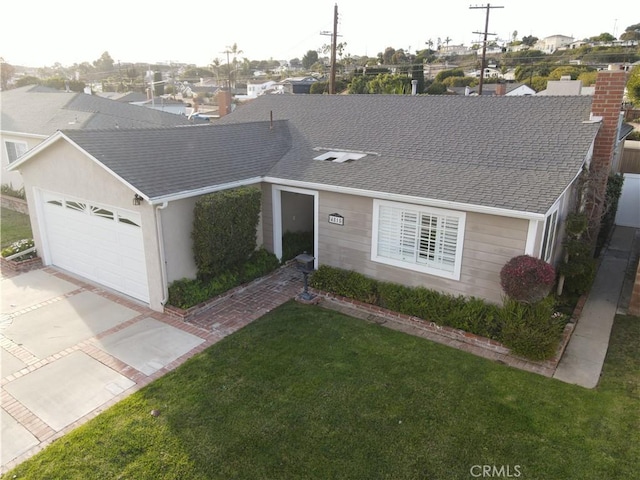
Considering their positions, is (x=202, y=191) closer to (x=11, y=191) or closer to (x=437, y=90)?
(x=11, y=191)

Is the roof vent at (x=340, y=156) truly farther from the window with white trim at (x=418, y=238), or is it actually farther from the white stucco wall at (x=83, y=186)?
the white stucco wall at (x=83, y=186)

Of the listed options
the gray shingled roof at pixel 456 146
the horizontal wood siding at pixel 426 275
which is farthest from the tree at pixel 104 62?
the horizontal wood siding at pixel 426 275

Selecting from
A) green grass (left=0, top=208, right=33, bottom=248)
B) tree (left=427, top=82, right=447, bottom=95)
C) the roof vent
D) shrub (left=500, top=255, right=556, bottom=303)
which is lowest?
green grass (left=0, top=208, right=33, bottom=248)

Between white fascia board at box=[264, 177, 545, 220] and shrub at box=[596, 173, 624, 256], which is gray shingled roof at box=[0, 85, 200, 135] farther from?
shrub at box=[596, 173, 624, 256]

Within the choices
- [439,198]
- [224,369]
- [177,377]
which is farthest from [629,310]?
[177,377]

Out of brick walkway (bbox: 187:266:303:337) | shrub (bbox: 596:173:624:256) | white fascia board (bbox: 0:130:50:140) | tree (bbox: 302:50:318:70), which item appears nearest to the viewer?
brick walkway (bbox: 187:266:303:337)

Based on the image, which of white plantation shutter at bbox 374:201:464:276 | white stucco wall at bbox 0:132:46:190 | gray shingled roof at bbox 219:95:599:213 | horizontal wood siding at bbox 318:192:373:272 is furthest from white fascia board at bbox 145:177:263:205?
white stucco wall at bbox 0:132:46:190

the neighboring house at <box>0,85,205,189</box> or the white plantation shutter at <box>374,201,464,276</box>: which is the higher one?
the neighboring house at <box>0,85,205,189</box>
